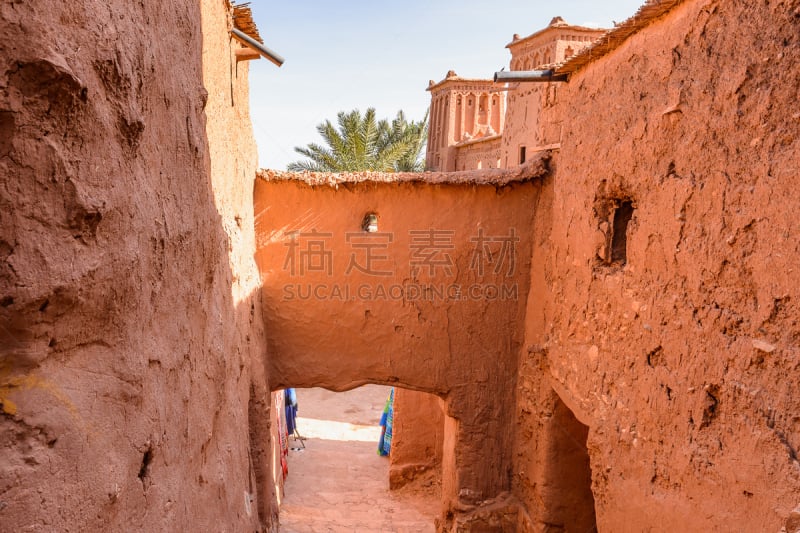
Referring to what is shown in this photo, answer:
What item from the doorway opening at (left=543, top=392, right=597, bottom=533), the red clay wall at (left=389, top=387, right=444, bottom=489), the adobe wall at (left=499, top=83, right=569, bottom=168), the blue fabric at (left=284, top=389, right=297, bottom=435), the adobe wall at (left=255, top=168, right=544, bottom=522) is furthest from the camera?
the adobe wall at (left=499, top=83, right=569, bottom=168)

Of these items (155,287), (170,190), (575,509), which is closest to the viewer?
(155,287)

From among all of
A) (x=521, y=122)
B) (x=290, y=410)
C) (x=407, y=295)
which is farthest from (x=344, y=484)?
(x=521, y=122)

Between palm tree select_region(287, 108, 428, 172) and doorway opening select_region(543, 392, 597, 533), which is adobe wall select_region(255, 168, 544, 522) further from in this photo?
palm tree select_region(287, 108, 428, 172)

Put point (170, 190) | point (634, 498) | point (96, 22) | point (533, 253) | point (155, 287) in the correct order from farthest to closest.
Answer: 1. point (533, 253)
2. point (634, 498)
3. point (170, 190)
4. point (155, 287)
5. point (96, 22)

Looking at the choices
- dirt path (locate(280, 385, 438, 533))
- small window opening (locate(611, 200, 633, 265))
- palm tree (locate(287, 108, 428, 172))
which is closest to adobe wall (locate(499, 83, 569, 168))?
palm tree (locate(287, 108, 428, 172))

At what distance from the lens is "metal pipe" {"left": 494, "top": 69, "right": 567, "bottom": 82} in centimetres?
481

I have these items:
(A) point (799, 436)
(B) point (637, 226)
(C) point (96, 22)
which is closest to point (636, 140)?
(B) point (637, 226)

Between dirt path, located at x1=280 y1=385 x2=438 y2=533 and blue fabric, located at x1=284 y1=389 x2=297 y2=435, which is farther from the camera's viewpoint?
blue fabric, located at x1=284 y1=389 x2=297 y2=435

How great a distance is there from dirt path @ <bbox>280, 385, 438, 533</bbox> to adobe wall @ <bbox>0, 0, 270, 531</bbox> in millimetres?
4618

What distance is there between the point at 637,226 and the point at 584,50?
5.34 feet

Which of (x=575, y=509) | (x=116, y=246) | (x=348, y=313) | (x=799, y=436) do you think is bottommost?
(x=575, y=509)

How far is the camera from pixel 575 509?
5.24 metres

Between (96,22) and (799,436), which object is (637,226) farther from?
(96,22)

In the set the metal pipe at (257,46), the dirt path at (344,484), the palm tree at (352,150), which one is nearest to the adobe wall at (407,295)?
the metal pipe at (257,46)
